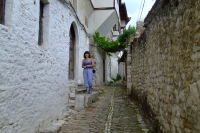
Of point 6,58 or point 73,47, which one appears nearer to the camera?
point 6,58

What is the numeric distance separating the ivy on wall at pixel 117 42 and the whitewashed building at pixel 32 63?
591 centimetres

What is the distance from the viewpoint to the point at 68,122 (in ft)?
16.0

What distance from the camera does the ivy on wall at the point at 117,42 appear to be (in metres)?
11.7

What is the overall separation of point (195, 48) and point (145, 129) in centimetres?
254

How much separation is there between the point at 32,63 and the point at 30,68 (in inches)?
4.9

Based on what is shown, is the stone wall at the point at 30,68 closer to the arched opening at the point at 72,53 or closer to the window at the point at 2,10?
the window at the point at 2,10

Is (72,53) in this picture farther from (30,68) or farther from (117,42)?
(117,42)

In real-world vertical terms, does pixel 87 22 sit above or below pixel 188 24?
above

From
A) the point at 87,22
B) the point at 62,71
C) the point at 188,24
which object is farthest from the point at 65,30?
the point at 87,22

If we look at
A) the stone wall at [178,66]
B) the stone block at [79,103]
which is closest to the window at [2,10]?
the stone wall at [178,66]

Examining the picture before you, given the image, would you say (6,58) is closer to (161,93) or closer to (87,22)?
(161,93)

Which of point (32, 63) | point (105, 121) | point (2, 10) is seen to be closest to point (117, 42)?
point (105, 121)

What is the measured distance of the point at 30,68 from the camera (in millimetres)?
3586

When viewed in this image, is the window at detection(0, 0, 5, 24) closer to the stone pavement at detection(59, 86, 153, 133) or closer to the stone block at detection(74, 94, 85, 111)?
the stone pavement at detection(59, 86, 153, 133)
